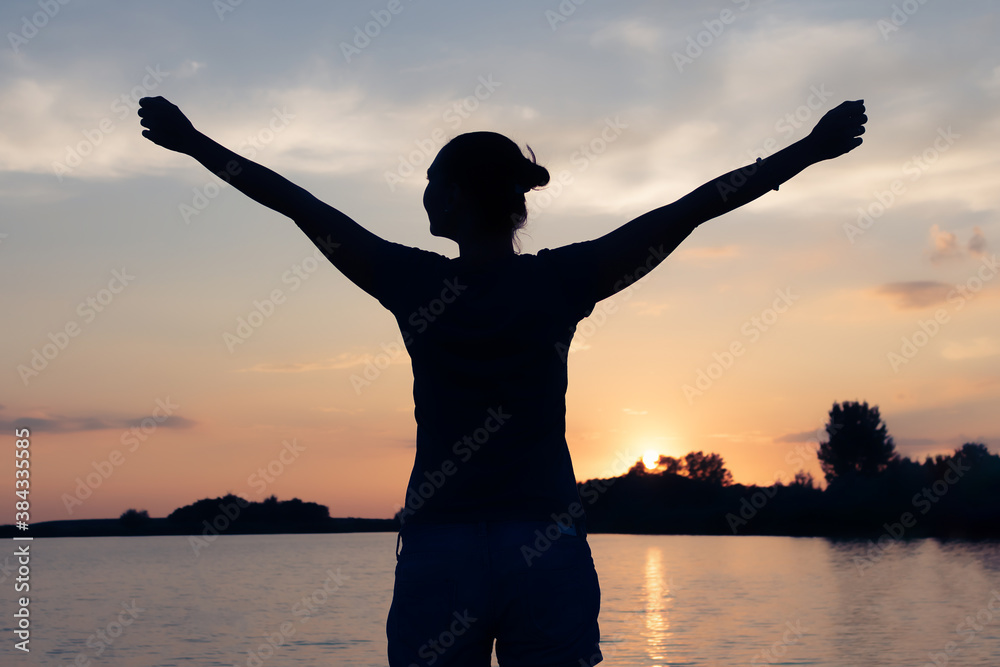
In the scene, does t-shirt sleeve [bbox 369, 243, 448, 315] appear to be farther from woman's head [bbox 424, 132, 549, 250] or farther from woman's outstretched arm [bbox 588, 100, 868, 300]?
woman's outstretched arm [bbox 588, 100, 868, 300]

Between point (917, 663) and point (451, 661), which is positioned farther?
point (917, 663)

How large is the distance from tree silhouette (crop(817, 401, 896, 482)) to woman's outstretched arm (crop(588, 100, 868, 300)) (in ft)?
368

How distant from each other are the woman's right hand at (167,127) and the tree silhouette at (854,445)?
112789 mm

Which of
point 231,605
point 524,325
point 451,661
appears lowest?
point 231,605

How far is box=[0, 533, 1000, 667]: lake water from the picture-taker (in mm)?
27000

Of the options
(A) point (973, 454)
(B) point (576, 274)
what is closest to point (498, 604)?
(B) point (576, 274)

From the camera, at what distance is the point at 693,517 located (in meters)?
132

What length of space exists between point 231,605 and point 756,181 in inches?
1898

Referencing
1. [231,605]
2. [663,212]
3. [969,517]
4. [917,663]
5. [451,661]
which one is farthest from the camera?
[969,517]

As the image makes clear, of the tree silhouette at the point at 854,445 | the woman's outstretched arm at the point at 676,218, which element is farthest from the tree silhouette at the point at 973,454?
the woman's outstretched arm at the point at 676,218

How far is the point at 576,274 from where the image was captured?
1.94 m

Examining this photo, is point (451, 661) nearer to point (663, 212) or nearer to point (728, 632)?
point (663, 212)

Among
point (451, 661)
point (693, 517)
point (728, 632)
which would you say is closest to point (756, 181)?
point (451, 661)

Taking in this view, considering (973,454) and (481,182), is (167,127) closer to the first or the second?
(481,182)
